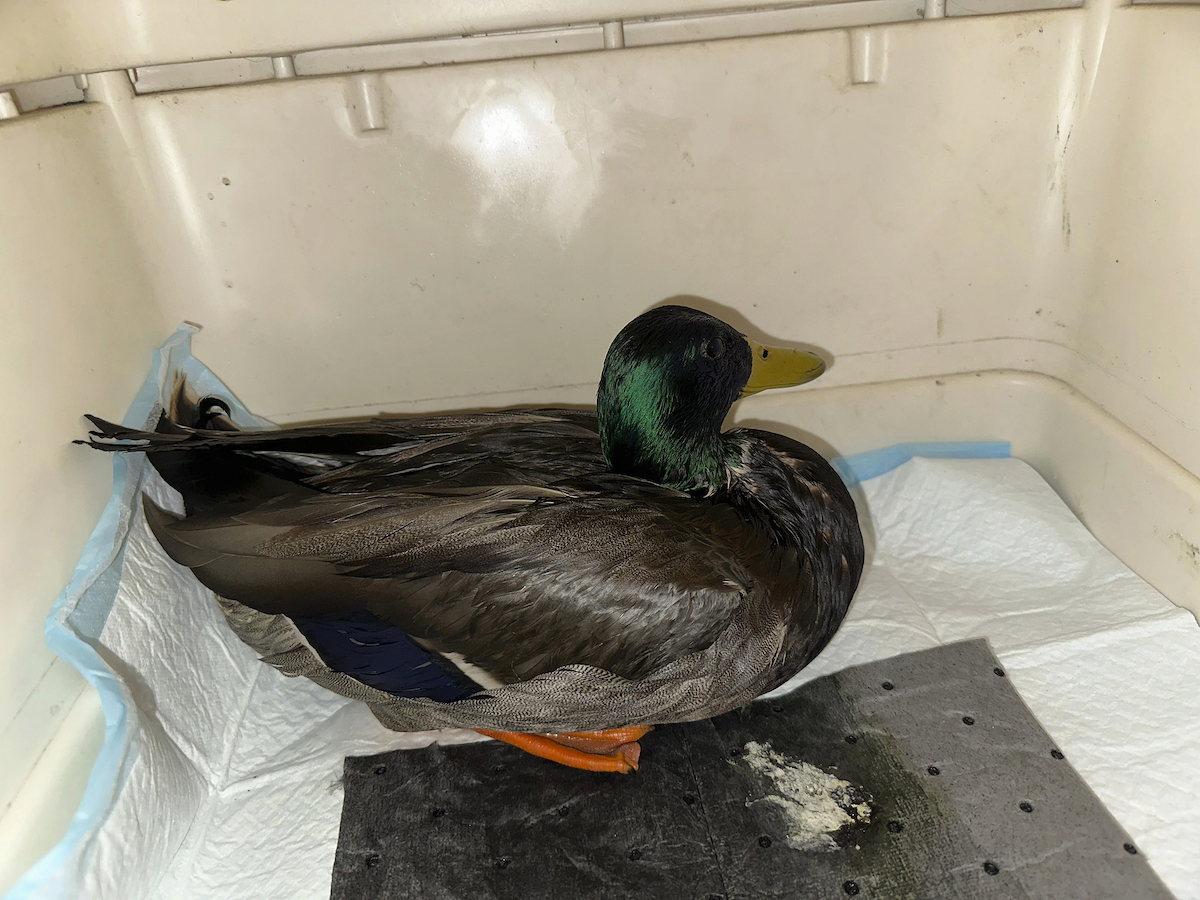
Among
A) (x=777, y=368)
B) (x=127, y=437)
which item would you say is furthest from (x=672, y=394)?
(x=127, y=437)

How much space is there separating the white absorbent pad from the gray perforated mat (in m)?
0.05

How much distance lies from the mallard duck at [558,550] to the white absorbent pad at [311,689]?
18 centimetres

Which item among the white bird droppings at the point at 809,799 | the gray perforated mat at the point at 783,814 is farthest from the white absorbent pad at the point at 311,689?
the white bird droppings at the point at 809,799

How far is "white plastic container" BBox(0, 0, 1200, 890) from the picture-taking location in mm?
1464

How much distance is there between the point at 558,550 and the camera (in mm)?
1117

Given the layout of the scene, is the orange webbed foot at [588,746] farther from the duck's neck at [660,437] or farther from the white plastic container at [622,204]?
the white plastic container at [622,204]

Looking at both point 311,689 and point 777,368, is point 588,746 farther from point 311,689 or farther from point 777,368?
point 777,368

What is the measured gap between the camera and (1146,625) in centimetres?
148

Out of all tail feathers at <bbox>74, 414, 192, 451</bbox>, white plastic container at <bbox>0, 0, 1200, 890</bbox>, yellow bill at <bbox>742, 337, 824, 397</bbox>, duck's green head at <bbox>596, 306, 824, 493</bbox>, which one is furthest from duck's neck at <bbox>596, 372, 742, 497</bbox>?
tail feathers at <bbox>74, 414, 192, 451</bbox>

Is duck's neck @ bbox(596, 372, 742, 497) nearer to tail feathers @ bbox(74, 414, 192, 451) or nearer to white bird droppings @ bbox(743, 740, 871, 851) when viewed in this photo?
white bird droppings @ bbox(743, 740, 871, 851)

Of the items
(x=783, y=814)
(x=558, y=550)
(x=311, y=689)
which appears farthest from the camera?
(x=311, y=689)

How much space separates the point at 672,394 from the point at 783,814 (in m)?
0.62

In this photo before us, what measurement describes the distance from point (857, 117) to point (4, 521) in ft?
5.14

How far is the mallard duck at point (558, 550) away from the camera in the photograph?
1.12 meters
